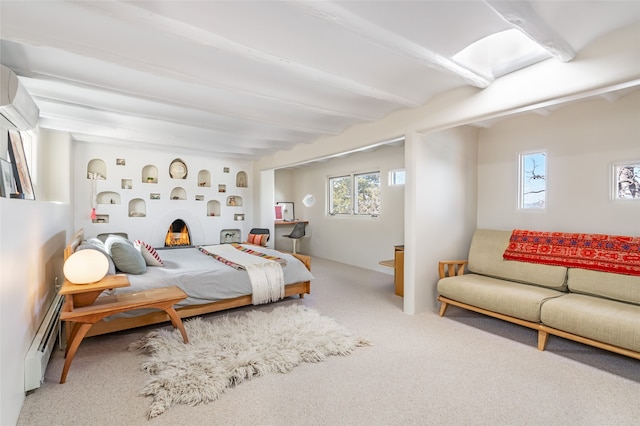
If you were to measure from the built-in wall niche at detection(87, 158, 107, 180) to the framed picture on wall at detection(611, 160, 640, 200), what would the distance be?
23.2 feet

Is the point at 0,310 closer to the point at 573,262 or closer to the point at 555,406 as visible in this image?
the point at 555,406

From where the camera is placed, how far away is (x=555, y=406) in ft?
6.27

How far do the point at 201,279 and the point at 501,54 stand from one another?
3422 mm

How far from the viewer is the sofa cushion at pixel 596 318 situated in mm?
2156

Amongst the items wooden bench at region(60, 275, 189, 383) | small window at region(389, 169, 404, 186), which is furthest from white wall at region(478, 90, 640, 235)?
wooden bench at region(60, 275, 189, 383)

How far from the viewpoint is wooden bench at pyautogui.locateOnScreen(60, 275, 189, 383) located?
217cm

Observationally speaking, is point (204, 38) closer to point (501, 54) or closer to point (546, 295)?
point (501, 54)

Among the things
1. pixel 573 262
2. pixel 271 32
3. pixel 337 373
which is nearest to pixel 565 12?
pixel 271 32

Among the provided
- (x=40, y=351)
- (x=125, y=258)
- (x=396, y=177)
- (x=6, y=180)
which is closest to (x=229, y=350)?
(x=40, y=351)

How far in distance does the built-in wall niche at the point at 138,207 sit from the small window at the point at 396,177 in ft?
14.9

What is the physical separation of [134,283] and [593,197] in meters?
4.64

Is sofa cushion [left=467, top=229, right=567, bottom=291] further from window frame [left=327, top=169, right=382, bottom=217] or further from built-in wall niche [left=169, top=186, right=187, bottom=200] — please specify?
built-in wall niche [left=169, top=186, right=187, bottom=200]

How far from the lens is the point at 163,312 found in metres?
3.01

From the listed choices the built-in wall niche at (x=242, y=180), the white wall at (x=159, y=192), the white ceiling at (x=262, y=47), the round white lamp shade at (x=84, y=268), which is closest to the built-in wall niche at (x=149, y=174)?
the white wall at (x=159, y=192)
